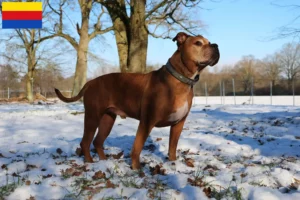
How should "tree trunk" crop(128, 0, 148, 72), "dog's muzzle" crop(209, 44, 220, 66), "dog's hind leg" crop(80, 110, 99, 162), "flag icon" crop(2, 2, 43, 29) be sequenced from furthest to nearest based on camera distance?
1. "flag icon" crop(2, 2, 43, 29)
2. "tree trunk" crop(128, 0, 148, 72)
3. "dog's hind leg" crop(80, 110, 99, 162)
4. "dog's muzzle" crop(209, 44, 220, 66)

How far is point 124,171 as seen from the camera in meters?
3.80

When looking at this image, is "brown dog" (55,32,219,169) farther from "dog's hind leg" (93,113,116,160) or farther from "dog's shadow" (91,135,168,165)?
"dog's shadow" (91,135,168,165)

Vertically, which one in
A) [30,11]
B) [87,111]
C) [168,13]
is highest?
[30,11]

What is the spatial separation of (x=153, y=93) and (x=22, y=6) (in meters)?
24.1

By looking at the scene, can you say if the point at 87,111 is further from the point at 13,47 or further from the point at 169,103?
the point at 13,47

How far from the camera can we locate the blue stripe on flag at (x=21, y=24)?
2444 cm

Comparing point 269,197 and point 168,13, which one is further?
point 168,13

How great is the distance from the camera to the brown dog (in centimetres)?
386

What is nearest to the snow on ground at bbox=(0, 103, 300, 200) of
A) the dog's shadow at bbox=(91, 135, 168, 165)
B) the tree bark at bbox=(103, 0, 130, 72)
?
the dog's shadow at bbox=(91, 135, 168, 165)

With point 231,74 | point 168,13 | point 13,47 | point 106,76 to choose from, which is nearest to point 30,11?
point 13,47

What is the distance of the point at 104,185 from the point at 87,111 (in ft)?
4.80

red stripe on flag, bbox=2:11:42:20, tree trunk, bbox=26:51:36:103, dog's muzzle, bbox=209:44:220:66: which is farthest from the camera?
tree trunk, bbox=26:51:36:103

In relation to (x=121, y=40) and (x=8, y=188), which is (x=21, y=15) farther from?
(x=8, y=188)

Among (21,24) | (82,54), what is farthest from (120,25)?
(21,24)
